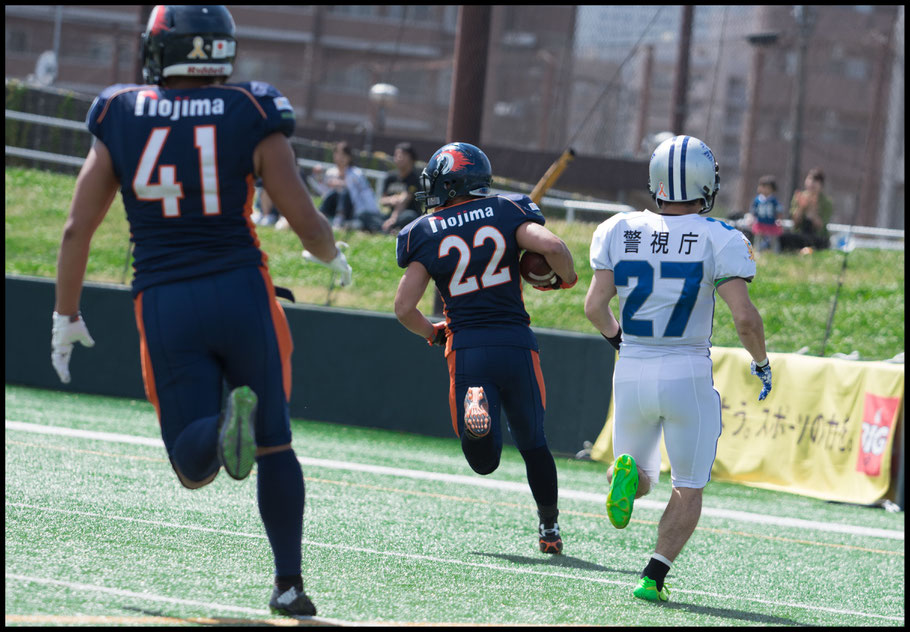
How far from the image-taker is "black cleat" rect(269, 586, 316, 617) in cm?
381

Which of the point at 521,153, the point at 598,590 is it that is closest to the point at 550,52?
the point at 521,153

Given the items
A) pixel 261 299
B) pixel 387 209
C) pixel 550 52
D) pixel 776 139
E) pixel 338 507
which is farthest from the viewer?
pixel 776 139

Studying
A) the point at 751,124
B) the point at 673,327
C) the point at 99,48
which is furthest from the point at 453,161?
the point at 99,48

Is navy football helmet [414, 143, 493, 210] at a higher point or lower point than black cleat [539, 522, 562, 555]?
higher

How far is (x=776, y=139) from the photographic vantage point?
3741cm

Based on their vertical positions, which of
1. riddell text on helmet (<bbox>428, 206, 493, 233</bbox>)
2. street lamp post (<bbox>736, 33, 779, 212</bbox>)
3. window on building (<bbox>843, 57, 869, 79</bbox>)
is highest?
window on building (<bbox>843, 57, 869, 79</bbox>)

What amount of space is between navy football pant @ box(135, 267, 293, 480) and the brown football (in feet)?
6.16

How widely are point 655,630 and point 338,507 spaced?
3022 mm

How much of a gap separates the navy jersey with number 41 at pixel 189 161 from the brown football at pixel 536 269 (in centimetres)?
188

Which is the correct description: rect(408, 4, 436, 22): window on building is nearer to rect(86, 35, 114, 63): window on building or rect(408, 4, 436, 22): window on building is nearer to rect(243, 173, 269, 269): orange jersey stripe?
rect(86, 35, 114, 63): window on building

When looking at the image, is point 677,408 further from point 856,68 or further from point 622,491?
point 856,68

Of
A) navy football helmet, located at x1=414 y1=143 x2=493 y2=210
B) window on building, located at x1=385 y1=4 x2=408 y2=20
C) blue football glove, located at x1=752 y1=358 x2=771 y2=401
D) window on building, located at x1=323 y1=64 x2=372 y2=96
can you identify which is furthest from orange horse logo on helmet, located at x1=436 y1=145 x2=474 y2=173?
window on building, located at x1=385 y1=4 x2=408 y2=20

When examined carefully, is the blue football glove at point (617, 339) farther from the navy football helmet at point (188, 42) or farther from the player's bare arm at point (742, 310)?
the navy football helmet at point (188, 42)

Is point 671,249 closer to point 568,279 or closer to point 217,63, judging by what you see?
A: point 568,279
